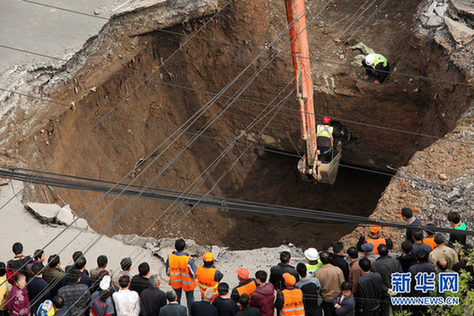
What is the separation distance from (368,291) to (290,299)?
118cm

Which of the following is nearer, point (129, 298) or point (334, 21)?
point (129, 298)

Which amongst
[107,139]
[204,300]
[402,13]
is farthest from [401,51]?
[204,300]

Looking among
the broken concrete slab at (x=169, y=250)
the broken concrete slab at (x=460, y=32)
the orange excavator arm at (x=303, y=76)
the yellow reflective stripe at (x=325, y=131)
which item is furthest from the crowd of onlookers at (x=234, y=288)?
the broken concrete slab at (x=460, y=32)

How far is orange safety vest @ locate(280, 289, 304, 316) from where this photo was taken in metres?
8.32

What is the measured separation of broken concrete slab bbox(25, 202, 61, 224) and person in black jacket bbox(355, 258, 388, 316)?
6.29 m

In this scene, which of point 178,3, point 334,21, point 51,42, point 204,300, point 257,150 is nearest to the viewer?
point 204,300

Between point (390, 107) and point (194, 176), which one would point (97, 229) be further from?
point (390, 107)

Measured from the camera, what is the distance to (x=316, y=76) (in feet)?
53.7

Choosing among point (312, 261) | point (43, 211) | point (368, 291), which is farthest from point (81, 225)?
point (368, 291)

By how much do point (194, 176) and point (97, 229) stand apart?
388 centimetres

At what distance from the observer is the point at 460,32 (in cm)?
1399

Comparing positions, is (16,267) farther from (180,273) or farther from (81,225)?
(81,225)

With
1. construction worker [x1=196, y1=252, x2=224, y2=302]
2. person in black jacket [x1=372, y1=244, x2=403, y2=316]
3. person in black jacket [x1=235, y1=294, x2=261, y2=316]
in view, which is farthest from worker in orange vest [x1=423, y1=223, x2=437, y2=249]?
construction worker [x1=196, y1=252, x2=224, y2=302]

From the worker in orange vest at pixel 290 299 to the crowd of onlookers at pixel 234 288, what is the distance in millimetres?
13
